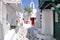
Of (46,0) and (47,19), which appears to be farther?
(47,19)

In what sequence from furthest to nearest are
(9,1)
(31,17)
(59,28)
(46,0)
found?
(31,17)
(9,1)
(59,28)
(46,0)

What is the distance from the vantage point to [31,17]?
37594 mm

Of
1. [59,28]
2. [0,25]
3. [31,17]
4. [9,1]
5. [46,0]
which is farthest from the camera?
[31,17]

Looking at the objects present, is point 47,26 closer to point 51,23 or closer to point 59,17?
point 51,23

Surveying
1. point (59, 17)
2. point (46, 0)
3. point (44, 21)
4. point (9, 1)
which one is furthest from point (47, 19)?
point (9, 1)

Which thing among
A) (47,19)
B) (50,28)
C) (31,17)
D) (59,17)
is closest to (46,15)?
(47,19)

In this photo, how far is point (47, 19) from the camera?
12250mm

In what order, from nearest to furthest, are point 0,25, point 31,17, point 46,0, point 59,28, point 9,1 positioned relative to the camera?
point 46,0 < point 59,28 < point 0,25 < point 9,1 < point 31,17

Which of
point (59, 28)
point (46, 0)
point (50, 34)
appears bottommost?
point (50, 34)

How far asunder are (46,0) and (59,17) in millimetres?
1555

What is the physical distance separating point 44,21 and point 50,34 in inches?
50.2

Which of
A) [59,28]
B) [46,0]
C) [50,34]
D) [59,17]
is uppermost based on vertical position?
[46,0]

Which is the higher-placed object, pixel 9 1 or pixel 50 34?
pixel 9 1

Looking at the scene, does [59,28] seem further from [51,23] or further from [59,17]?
[51,23]
